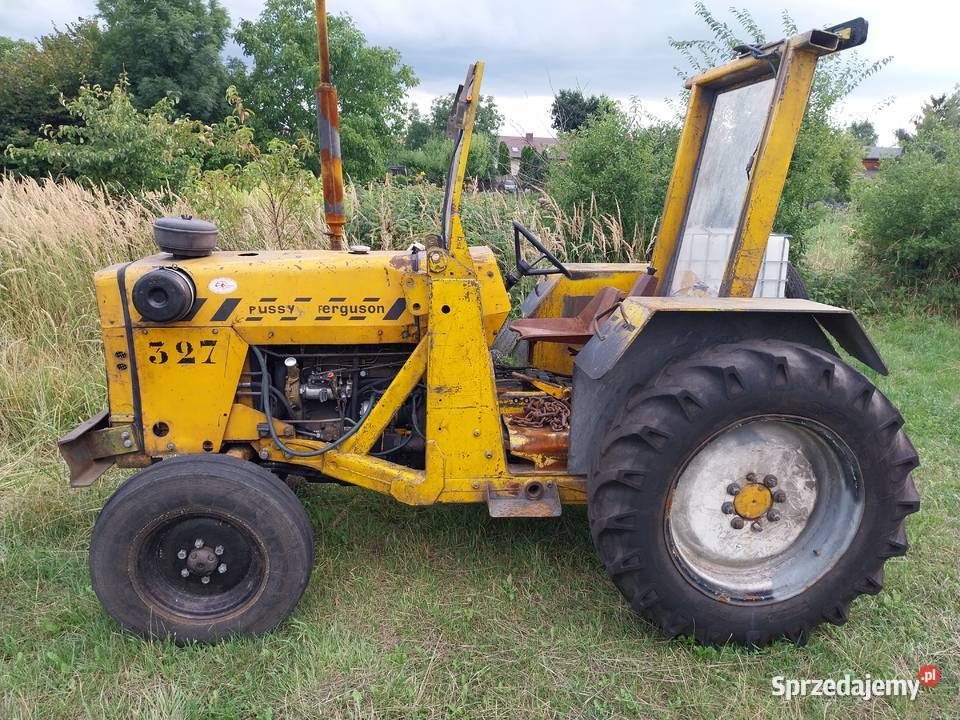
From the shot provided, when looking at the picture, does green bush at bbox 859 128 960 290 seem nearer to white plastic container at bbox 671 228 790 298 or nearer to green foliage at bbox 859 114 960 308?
green foliage at bbox 859 114 960 308

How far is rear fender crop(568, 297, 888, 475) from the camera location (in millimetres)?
2582

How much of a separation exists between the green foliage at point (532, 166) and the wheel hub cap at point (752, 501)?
6178mm

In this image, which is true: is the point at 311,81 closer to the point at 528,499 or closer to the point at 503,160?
the point at 503,160

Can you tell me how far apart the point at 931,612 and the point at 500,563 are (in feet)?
5.89

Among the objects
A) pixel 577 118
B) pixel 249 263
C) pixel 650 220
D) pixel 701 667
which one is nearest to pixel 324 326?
pixel 249 263

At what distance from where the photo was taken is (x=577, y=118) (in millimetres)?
9805

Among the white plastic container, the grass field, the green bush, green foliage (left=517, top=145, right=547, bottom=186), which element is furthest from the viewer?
green foliage (left=517, top=145, right=547, bottom=186)

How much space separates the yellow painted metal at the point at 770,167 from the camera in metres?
2.50

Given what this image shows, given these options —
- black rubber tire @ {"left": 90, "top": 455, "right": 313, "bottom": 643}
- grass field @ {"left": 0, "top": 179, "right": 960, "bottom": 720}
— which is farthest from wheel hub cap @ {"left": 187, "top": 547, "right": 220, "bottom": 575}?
grass field @ {"left": 0, "top": 179, "right": 960, "bottom": 720}

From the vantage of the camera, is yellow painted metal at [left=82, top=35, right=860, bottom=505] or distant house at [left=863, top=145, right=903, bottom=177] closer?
yellow painted metal at [left=82, top=35, right=860, bottom=505]

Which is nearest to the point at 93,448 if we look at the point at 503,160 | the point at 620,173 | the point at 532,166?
the point at 620,173

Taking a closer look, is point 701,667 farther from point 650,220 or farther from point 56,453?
point 650,220

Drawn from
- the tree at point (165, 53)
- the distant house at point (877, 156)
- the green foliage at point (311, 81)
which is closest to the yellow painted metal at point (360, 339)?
the distant house at point (877, 156)

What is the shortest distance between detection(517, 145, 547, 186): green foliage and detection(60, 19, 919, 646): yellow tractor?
5532mm
